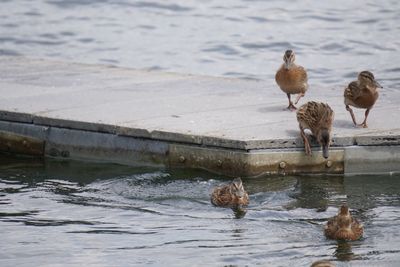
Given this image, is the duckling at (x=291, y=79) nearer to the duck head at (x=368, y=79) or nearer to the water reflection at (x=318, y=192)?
the duck head at (x=368, y=79)

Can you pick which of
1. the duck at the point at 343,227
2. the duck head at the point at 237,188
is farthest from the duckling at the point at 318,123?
the duck at the point at 343,227

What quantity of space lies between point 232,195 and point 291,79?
2925 mm

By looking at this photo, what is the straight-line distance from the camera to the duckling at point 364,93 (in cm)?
1316

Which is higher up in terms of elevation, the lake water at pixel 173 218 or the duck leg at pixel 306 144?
the duck leg at pixel 306 144

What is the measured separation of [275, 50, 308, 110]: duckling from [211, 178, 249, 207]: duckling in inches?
104

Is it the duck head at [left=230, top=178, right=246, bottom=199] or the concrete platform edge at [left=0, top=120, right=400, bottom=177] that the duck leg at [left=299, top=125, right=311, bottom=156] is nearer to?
the concrete platform edge at [left=0, top=120, right=400, bottom=177]

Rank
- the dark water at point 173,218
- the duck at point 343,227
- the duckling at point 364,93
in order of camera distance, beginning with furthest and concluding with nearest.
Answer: the duckling at point 364,93 < the duck at point 343,227 < the dark water at point 173,218

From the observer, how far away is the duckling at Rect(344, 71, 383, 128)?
13.2m

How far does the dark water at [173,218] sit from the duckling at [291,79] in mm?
1653

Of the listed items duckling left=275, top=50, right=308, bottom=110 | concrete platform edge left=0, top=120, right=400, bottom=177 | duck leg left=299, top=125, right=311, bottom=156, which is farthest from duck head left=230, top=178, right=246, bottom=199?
duckling left=275, top=50, right=308, bottom=110

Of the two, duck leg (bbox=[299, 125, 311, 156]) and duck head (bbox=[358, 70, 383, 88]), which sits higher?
duck head (bbox=[358, 70, 383, 88])

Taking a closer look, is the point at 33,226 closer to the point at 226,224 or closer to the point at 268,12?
the point at 226,224

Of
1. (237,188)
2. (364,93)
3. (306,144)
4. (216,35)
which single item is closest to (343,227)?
(237,188)

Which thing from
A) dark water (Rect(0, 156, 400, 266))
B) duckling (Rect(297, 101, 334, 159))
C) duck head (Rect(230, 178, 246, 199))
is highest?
duckling (Rect(297, 101, 334, 159))
